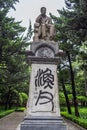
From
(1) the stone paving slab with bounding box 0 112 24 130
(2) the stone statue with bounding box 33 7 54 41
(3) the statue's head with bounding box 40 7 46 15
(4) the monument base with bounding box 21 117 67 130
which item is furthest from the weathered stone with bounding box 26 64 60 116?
(1) the stone paving slab with bounding box 0 112 24 130

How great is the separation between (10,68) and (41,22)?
16.1 meters

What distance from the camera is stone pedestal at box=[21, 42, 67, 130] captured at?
9031 millimetres

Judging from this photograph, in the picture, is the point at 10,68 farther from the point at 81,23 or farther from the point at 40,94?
the point at 40,94

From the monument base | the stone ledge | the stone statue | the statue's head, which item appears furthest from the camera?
the statue's head

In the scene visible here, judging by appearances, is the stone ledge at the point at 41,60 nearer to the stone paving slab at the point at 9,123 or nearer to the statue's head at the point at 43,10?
the statue's head at the point at 43,10

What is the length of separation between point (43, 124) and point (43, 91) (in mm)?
1141

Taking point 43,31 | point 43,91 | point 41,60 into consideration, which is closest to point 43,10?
point 43,31

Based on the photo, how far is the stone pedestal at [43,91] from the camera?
9.03 m

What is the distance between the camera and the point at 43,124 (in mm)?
8992

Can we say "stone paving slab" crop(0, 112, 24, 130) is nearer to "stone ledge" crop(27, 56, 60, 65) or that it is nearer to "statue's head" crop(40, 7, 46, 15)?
"stone ledge" crop(27, 56, 60, 65)

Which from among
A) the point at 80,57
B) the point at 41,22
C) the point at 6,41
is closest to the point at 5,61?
the point at 6,41

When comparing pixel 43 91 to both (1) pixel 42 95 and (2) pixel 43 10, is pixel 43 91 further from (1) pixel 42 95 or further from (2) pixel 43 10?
(2) pixel 43 10

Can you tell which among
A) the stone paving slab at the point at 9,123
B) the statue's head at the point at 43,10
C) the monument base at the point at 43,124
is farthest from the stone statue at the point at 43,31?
the stone paving slab at the point at 9,123

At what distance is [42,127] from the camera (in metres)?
8.94
